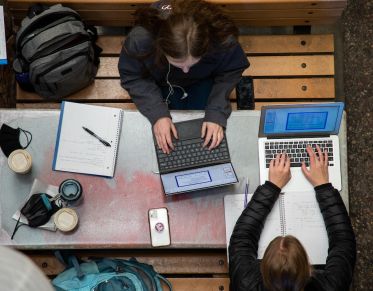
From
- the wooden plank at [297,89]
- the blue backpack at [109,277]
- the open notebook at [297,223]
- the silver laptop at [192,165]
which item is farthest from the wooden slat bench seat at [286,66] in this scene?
the blue backpack at [109,277]

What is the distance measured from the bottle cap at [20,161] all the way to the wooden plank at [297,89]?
4.23ft

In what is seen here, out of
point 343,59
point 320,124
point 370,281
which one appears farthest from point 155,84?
point 370,281

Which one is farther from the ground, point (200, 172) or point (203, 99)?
point (203, 99)

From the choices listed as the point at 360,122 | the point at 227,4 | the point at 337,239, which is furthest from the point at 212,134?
the point at 360,122

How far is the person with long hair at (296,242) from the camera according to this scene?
2.02 meters

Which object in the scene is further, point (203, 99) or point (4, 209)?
point (203, 99)

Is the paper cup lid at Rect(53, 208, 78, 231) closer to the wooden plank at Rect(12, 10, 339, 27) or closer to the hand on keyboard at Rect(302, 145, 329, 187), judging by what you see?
the hand on keyboard at Rect(302, 145, 329, 187)

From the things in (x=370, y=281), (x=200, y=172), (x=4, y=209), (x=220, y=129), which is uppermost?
(x=220, y=129)

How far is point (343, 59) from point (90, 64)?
5.39 feet

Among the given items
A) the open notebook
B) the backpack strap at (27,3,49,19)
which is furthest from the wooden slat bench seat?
the open notebook

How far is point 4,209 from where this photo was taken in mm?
2238

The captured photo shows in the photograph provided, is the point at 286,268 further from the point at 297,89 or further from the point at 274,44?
the point at 274,44

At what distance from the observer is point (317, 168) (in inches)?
87.4

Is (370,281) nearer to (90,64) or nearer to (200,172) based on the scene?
(200,172)
